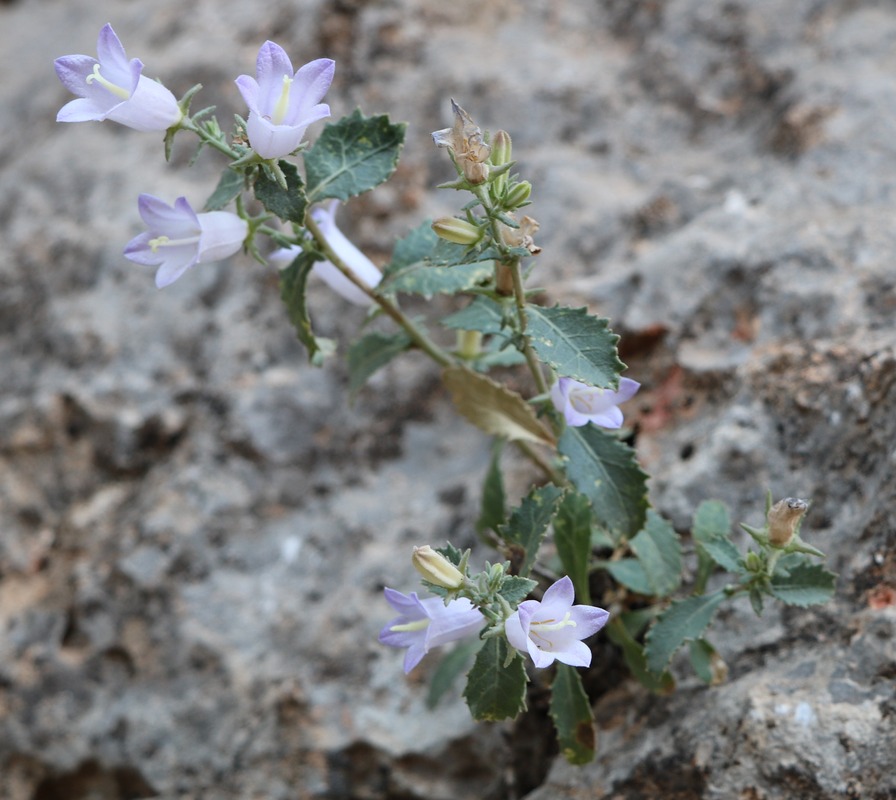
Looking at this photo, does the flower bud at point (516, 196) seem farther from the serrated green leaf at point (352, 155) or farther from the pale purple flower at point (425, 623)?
the pale purple flower at point (425, 623)

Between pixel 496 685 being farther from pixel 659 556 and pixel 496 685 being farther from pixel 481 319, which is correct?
pixel 481 319

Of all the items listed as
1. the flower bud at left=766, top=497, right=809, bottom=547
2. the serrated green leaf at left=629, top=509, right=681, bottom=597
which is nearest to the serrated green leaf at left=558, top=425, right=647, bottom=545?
the serrated green leaf at left=629, top=509, right=681, bottom=597

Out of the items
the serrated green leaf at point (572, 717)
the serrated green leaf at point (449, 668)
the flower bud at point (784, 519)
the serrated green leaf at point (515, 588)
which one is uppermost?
the flower bud at point (784, 519)

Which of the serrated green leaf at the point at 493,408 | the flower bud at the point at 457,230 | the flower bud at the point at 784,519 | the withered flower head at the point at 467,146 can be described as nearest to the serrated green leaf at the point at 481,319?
the serrated green leaf at the point at 493,408

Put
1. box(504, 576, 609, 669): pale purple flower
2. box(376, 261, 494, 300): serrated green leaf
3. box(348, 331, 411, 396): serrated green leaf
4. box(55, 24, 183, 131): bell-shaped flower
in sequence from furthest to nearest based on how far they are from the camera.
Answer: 1. box(348, 331, 411, 396): serrated green leaf
2. box(376, 261, 494, 300): serrated green leaf
3. box(55, 24, 183, 131): bell-shaped flower
4. box(504, 576, 609, 669): pale purple flower

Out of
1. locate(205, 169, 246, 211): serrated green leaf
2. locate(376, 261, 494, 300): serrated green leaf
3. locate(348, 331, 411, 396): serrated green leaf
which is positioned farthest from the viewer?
locate(348, 331, 411, 396): serrated green leaf

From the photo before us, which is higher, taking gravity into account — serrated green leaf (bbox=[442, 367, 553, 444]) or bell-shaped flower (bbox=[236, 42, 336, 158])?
bell-shaped flower (bbox=[236, 42, 336, 158])

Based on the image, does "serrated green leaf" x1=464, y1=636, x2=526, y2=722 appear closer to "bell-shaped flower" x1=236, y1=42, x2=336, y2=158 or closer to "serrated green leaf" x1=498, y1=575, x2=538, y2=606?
"serrated green leaf" x1=498, y1=575, x2=538, y2=606
